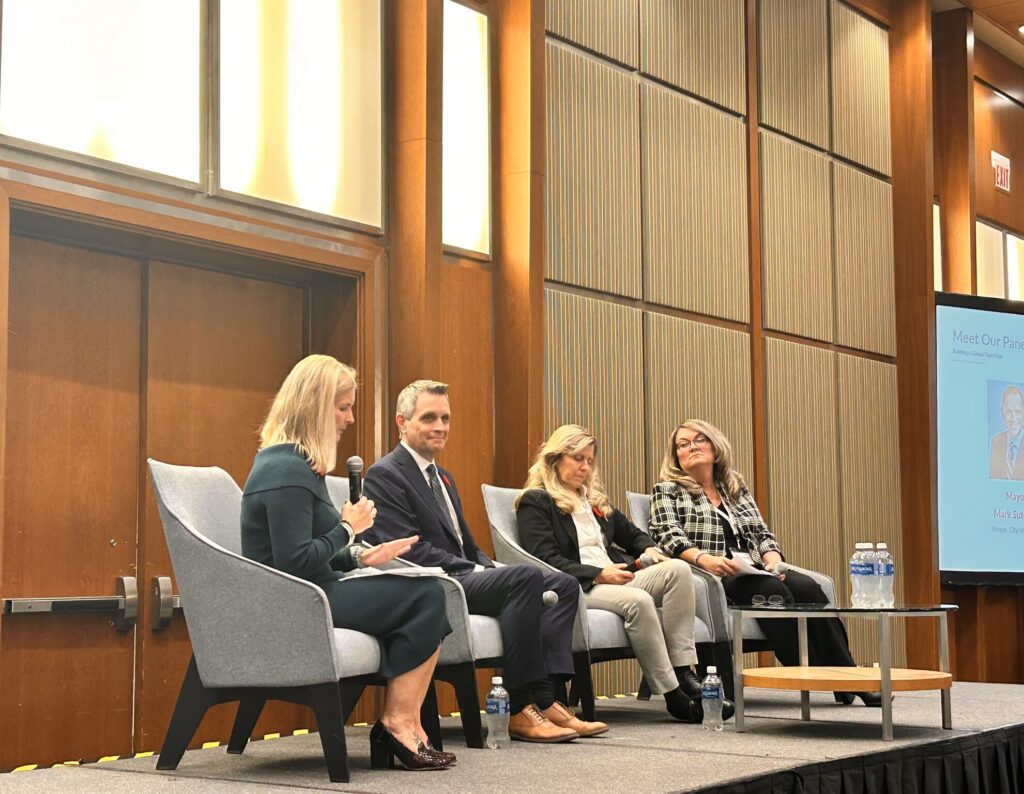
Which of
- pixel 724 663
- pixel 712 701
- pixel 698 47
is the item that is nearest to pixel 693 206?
pixel 698 47

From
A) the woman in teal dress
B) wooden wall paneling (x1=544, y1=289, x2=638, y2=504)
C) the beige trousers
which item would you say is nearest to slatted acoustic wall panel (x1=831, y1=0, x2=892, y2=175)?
wooden wall paneling (x1=544, y1=289, x2=638, y2=504)

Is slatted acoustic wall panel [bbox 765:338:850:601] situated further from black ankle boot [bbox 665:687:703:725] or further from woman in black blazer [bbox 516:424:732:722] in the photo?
black ankle boot [bbox 665:687:703:725]

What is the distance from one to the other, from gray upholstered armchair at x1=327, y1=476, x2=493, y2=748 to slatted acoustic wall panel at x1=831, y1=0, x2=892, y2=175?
4.98 meters

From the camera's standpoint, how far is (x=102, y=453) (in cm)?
445

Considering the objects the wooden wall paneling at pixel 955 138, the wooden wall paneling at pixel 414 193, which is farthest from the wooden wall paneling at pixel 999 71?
the wooden wall paneling at pixel 414 193

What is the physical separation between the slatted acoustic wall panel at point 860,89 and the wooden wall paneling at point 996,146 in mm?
1327

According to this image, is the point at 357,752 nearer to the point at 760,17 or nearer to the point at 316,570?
the point at 316,570

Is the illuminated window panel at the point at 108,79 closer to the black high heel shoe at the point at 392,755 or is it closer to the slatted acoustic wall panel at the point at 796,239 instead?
the black high heel shoe at the point at 392,755

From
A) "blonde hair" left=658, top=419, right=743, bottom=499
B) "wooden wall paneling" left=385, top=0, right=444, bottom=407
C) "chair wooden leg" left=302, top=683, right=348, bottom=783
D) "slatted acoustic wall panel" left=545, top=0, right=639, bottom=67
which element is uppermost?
"slatted acoustic wall panel" left=545, top=0, right=639, bottom=67

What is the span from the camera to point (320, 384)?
354 cm

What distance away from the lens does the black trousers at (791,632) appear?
17.0ft

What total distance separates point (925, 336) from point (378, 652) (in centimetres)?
569

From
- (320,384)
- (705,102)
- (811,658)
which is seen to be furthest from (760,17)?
(320,384)

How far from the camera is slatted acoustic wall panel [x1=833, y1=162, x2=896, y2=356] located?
26.3 feet
